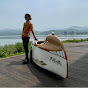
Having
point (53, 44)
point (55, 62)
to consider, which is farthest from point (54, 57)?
point (53, 44)

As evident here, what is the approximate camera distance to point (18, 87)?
331 cm

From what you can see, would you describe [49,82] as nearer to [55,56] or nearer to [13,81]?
[55,56]

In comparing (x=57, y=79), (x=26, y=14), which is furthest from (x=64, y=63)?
(x=26, y=14)

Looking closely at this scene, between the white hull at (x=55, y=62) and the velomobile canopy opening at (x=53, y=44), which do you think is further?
the velomobile canopy opening at (x=53, y=44)

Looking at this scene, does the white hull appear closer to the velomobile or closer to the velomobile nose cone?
the velomobile

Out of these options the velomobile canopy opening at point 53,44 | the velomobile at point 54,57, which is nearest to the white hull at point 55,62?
the velomobile at point 54,57

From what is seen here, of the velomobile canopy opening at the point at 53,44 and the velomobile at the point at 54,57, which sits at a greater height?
the velomobile canopy opening at the point at 53,44

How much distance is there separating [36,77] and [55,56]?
0.97 meters

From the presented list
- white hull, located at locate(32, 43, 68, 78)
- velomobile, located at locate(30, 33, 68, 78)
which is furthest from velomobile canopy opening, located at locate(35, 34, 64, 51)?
white hull, located at locate(32, 43, 68, 78)

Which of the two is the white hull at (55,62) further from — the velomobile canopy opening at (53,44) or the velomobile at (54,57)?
the velomobile canopy opening at (53,44)

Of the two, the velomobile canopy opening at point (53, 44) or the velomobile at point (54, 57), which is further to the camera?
the velomobile canopy opening at point (53, 44)

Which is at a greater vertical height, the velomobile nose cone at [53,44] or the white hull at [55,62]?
the velomobile nose cone at [53,44]

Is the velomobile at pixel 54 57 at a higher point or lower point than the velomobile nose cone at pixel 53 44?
lower

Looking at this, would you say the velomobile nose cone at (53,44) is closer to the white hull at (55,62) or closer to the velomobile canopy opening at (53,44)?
the velomobile canopy opening at (53,44)
